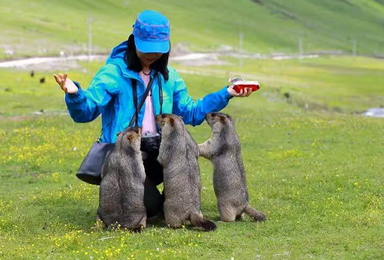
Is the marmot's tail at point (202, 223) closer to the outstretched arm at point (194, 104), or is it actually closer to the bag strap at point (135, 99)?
the outstretched arm at point (194, 104)

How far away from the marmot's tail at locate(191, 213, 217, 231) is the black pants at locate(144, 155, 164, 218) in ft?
2.49

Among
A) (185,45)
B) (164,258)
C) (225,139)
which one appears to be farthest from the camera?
(185,45)

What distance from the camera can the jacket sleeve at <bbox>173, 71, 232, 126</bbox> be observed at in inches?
446

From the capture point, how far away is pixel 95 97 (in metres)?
10.9

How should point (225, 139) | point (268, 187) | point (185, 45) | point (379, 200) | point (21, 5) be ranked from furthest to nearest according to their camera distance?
1. point (21, 5)
2. point (185, 45)
3. point (268, 187)
4. point (379, 200)
5. point (225, 139)

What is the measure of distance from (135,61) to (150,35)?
23.5 inches

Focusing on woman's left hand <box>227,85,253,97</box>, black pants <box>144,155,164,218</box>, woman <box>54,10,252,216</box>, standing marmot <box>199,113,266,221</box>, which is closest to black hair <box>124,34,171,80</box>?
woman <box>54,10,252,216</box>

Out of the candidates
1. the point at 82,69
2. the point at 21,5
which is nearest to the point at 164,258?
the point at 82,69

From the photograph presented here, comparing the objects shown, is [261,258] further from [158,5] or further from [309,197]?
[158,5]

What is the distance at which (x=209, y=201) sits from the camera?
14023 mm

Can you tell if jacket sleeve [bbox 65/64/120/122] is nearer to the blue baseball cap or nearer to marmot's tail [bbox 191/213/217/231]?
the blue baseball cap

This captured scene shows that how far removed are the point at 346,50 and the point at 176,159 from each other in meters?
183

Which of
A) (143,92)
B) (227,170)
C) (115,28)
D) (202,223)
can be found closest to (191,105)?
(143,92)

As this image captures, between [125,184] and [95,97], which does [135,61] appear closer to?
[95,97]
